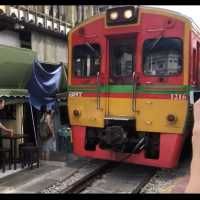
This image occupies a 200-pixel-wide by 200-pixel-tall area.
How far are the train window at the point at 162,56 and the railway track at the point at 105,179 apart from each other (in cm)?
221

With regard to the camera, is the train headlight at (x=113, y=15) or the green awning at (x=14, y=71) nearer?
the train headlight at (x=113, y=15)

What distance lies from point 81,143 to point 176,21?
10.8 feet

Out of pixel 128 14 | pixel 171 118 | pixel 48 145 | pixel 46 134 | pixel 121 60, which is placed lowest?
pixel 48 145

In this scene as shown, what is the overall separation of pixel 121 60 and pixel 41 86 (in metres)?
2.55

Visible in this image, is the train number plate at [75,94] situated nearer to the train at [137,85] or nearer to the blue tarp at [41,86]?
the train at [137,85]

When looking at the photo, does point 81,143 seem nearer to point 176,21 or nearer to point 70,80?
point 70,80

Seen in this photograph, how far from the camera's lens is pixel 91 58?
8234 mm

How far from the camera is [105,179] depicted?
7.65m

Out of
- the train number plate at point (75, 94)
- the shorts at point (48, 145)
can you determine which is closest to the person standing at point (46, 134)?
the shorts at point (48, 145)

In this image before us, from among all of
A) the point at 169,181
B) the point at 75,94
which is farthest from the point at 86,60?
the point at 169,181

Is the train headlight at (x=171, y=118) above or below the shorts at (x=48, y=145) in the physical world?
above

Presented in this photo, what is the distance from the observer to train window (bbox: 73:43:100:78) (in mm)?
8125

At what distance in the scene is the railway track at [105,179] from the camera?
22.4 feet

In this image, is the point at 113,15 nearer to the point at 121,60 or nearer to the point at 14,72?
the point at 121,60
